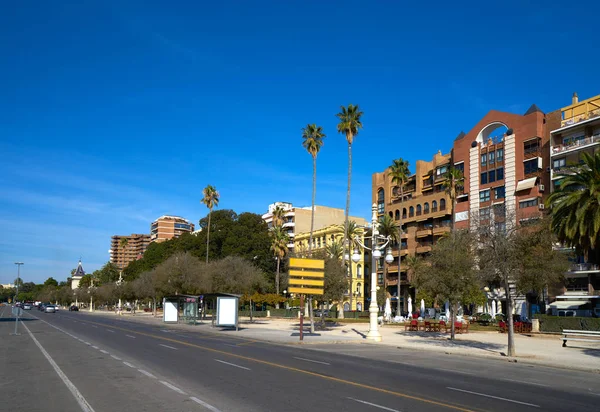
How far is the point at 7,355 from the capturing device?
2120 cm

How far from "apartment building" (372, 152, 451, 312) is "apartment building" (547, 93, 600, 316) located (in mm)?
20410

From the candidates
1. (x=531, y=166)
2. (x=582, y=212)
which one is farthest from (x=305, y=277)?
(x=531, y=166)

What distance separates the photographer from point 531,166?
63.5 m

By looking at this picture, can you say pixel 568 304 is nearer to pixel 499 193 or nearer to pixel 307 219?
pixel 499 193

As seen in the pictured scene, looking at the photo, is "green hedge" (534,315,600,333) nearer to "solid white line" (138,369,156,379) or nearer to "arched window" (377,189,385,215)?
"solid white line" (138,369,156,379)

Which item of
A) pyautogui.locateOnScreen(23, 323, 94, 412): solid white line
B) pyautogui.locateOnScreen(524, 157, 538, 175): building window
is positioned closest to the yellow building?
pyautogui.locateOnScreen(524, 157, 538, 175): building window

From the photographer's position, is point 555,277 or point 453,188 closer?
point 555,277

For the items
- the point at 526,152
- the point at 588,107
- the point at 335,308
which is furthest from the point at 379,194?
the point at 588,107

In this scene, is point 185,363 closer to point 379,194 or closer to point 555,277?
point 555,277

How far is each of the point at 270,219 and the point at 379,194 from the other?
139 feet

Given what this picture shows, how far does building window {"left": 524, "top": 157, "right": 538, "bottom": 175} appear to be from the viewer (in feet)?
206

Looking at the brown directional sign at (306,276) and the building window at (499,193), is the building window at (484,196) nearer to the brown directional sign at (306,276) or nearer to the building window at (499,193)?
the building window at (499,193)

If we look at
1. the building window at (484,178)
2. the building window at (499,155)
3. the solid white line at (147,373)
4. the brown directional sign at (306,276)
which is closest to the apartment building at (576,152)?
the building window at (499,155)

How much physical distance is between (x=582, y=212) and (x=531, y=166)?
36.3 meters
